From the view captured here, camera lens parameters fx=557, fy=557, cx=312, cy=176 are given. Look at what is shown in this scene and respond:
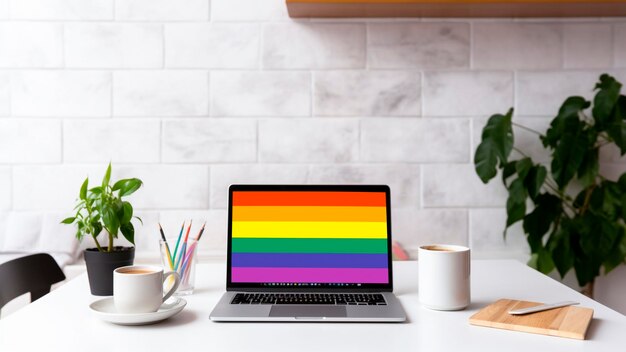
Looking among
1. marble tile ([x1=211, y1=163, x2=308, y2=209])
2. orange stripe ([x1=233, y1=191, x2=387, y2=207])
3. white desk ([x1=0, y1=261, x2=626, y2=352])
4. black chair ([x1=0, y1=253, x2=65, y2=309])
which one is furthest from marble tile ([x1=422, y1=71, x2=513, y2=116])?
black chair ([x1=0, y1=253, x2=65, y2=309])

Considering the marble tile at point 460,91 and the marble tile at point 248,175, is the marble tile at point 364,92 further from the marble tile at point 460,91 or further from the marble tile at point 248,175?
the marble tile at point 248,175

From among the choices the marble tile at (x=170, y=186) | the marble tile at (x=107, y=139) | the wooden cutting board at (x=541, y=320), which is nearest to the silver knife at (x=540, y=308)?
the wooden cutting board at (x=541, y=320)

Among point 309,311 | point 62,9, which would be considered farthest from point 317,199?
point 62,9

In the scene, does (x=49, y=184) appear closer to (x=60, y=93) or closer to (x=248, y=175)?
(x=60, y=93)

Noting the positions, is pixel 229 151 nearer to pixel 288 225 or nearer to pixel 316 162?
pixel 316 162

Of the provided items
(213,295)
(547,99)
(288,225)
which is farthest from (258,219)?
(547,99)

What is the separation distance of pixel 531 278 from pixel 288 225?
62 centimetres

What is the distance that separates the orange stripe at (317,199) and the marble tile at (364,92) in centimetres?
96

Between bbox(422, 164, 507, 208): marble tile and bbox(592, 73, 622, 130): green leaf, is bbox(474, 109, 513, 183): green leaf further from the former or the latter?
bbox(592, 73, 622, 130): green leaf

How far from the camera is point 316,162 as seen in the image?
2156 millimetres

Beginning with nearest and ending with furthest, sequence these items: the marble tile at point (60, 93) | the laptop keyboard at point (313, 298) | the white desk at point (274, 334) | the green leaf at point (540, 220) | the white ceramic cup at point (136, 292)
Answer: the white desk at point (274, 334) → the white ceramic cup at point (136, 292) → the laptop keyboard at point (313, 298) → the green leaf at point (540, 220) → the marble tile at point (60, 93)

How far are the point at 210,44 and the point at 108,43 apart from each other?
0.39 meters

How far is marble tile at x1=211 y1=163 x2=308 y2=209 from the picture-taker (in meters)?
2.15

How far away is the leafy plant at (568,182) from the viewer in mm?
1927
